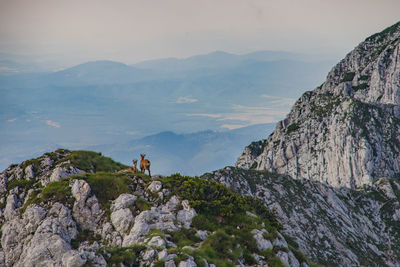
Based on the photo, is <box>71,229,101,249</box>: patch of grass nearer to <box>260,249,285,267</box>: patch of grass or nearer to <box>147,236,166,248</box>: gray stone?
<box>147,236,166,248</box>: gray stone

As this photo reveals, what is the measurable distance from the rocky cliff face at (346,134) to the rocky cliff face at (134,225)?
108m

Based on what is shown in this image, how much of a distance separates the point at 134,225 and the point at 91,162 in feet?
47.1

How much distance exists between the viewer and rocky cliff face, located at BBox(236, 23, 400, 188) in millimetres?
124062

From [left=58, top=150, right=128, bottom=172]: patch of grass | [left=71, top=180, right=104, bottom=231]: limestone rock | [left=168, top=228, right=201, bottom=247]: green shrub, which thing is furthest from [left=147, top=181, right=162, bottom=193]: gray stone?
[left=58, top=150, right=128, bottom=172]: patch of grass

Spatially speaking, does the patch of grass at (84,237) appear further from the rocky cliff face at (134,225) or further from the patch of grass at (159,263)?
the patch of grass at (159,263)

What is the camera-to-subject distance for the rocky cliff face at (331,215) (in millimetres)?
65188

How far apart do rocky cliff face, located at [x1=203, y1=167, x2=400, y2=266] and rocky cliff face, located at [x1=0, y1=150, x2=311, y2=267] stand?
131 ft

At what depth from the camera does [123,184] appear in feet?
92.4

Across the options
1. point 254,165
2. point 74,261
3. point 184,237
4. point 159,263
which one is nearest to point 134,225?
point 184,237

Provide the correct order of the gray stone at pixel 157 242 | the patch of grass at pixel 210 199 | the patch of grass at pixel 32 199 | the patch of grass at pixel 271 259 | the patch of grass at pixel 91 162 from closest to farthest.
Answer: the gray stone at pixel 157 242 < the patch of grass at pixel 271 259 < the patch of grass at pixel 210 199 < the patch of grass at pixel 32 199 < the patch of grass at pixel 91 162

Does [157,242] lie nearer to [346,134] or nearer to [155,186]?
[155,186]

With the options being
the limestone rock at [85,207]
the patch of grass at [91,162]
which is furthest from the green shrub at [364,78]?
the limestone rock at [85,207]

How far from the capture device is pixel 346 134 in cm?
12600

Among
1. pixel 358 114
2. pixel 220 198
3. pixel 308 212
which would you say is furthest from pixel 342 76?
pixel 220 198
